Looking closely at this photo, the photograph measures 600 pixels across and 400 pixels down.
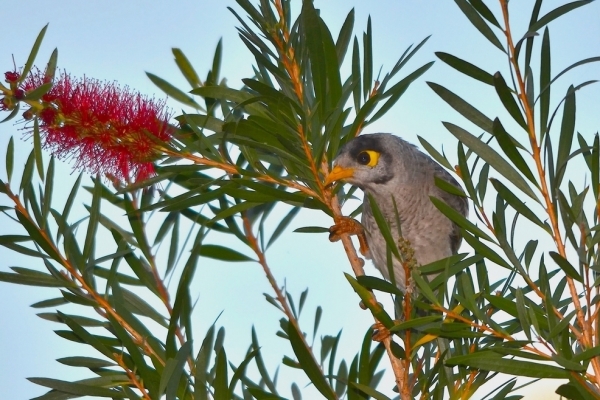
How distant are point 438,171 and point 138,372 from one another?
1.63m

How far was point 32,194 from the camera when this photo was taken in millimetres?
1590

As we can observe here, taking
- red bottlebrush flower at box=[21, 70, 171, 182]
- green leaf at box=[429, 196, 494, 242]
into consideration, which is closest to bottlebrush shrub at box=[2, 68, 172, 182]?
red bottlebrush flower at box=[21, 70, 171, 182]

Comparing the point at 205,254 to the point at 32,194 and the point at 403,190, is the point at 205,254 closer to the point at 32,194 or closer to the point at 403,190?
the point at 32,194

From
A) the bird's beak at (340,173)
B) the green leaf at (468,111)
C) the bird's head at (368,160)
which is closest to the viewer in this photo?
the green leaf at (468,111)

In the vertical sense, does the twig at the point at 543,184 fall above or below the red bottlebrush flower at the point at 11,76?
below

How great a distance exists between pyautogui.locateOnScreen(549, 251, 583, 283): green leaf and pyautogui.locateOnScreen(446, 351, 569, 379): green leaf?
0.53ft

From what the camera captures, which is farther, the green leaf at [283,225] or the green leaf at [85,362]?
the green leaf at [283,225]

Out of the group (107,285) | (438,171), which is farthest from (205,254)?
(438,171)

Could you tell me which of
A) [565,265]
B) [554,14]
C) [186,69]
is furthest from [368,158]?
[565,265]

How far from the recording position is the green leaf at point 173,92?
1.97 metres

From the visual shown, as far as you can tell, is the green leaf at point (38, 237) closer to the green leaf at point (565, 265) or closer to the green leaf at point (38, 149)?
the green leaf at point (38, 149)

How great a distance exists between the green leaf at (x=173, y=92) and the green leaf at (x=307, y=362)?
0.85m

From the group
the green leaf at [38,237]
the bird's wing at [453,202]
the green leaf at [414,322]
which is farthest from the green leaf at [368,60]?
the bird's wing at [453,202]

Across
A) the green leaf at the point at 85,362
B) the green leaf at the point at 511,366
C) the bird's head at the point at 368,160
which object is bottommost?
the green leaf at the point at 511,366
